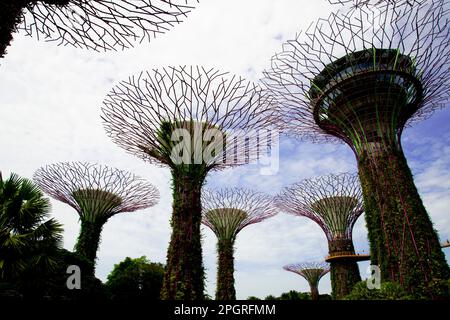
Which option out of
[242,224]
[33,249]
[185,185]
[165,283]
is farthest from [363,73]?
[242,224]

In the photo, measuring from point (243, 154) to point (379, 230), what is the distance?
462 cm

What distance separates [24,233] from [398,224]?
954cm

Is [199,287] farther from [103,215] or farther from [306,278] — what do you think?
[306,278]

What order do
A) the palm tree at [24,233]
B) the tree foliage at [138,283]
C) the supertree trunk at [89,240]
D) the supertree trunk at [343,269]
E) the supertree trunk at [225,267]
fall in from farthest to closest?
the tree foliage at [138,283]
the supertree trunk at [225,267]
the supertree trunk at [343,269]
the supertree trunk at [89,240]
the palm tree at [24,233]

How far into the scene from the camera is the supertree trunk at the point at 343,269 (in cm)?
1600

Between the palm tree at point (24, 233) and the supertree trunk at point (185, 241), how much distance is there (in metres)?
3.06

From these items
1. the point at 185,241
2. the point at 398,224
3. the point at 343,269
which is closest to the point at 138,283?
the point at 343,269

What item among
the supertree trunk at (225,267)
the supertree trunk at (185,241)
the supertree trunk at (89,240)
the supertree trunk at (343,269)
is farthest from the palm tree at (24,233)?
the supertree trunk at (343,269)

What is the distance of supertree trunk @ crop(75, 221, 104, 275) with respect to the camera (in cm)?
1547

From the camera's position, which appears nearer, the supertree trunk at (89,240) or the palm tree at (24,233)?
the palm tree at (24,233)

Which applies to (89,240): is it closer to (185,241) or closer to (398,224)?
(185,241)

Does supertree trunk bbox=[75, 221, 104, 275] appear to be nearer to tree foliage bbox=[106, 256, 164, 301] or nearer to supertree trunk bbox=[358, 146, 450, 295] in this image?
tree foliage bbox=[106, 256, 164, 301]

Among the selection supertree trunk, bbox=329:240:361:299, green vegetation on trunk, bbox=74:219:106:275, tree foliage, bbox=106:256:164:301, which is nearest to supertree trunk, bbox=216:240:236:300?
tree foliage, bbox=106:256:164:301

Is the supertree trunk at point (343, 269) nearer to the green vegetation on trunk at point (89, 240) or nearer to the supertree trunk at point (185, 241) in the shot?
the supertree trunk at point (185, 241)
